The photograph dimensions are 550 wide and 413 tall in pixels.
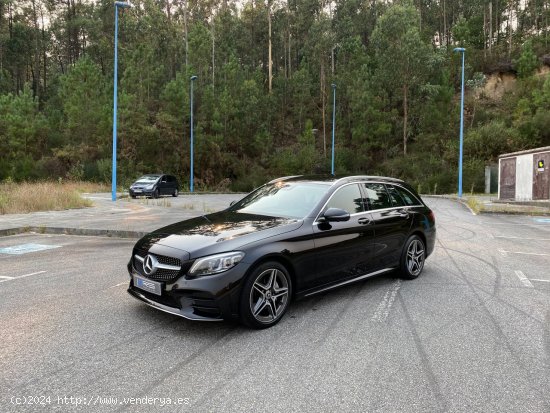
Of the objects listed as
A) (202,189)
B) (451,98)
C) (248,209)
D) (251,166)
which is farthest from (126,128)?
(248,209)

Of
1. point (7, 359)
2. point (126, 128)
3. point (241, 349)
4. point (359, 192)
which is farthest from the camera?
point (126, 128)

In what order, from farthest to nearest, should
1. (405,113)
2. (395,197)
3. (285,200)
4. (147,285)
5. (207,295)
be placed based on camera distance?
(405,113) → (395,197) → (285,200) → (147,285) → (207,295)

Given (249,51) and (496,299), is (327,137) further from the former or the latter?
(496,299)

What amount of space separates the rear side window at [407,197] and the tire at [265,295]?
2.96 meters

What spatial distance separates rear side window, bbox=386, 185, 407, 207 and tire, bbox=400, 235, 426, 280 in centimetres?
53

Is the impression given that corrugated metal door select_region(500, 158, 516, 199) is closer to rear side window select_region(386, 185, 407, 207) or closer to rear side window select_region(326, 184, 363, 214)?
rear side window select_region(386, 185, 407, 207)

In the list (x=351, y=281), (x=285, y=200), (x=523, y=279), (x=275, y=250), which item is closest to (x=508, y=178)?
(x=523, y=279)

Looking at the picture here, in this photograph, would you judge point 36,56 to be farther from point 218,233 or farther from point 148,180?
point 218,233

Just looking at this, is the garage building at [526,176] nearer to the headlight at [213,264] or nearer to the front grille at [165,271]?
the headlight at [213,264]

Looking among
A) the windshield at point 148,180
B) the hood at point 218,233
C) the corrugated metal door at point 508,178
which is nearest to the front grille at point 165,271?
the hood at point 218,233

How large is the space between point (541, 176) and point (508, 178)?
2.83 meters

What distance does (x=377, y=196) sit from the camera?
6.24m

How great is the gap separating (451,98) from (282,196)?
4381 cm

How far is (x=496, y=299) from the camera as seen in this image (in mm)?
5582
